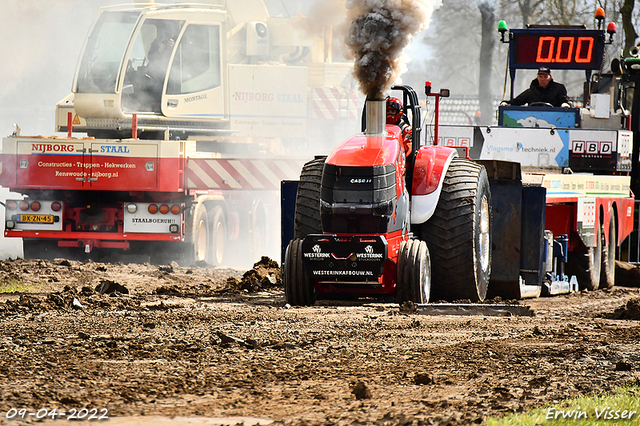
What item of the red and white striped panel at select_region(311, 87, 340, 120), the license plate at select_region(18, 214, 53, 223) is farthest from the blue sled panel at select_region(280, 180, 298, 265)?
the red and white striped panel at select_region(311, 87, 340, 120)

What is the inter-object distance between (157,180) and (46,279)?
2.80m

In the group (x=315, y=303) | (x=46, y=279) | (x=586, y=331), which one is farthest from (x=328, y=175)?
(x=46, y=279)

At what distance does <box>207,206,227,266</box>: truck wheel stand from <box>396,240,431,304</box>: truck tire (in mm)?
7521

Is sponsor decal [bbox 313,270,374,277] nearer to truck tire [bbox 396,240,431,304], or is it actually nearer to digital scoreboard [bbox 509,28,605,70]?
truck tire [bbox 396,240,431,304]

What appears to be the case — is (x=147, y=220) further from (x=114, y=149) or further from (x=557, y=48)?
(x=557, y=48)

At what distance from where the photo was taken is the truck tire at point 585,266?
12.2 m

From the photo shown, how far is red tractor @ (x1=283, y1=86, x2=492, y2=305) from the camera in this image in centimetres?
796

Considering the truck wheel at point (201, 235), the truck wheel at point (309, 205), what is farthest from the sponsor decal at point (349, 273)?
the truck wheel at point (201, 235)

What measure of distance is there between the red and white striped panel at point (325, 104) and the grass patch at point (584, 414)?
1928 cm

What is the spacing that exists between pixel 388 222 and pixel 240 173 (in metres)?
7.14

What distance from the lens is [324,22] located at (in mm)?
10211

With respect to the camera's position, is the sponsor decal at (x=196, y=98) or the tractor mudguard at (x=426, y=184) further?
the sponsor decal at (x=196, y=98)

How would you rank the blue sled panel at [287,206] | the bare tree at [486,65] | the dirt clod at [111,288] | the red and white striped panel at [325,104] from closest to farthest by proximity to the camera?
the dirt clod at [111,288] → the blue sled panel at [287,206] → the red and white striped panel at [325,104] → the bare tree at [486,65]

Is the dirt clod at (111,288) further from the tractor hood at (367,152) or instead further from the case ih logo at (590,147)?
the case ih logo at (590,147)
